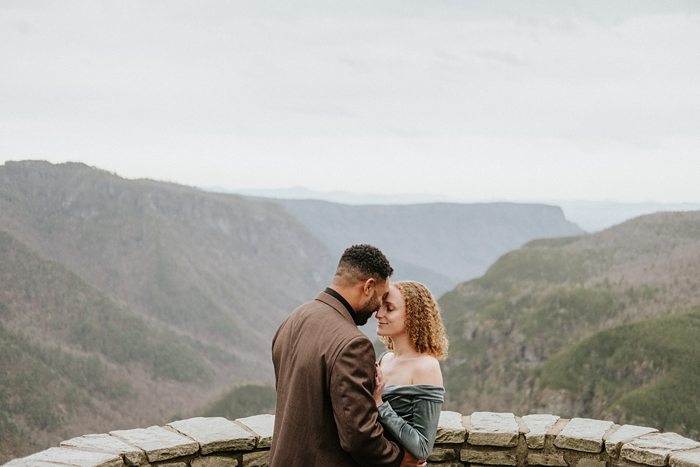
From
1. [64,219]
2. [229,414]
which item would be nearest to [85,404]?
[229,414]

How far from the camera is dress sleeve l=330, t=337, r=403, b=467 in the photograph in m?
3.95

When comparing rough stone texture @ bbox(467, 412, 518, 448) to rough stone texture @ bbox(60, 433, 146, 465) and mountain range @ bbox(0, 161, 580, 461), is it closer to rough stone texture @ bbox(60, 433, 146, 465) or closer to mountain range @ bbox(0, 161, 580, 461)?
rough stone texture @ bbox(60, 433, 146, 465)

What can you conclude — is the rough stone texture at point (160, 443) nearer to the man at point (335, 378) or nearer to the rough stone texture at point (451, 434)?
the man at point (335, 378)

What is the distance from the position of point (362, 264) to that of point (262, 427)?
2.71m

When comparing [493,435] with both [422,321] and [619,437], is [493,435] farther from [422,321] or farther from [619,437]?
[422,321]

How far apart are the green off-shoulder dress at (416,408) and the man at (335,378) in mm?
140

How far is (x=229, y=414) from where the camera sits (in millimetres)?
66750

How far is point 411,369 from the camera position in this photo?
464 cm

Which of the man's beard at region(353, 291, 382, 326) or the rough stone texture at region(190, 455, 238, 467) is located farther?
the rough stone texture at region(190, 455, 238, 467)

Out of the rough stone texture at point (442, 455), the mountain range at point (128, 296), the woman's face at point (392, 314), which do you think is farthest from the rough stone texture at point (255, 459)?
the mountain range at point (128, 296)

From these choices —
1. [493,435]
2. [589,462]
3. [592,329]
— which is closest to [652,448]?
[589,462]

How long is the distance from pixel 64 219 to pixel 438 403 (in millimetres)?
145581

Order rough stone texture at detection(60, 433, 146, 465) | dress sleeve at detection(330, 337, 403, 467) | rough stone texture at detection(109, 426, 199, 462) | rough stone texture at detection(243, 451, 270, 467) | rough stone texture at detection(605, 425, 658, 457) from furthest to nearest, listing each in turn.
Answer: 1. rough stone texture at detection(605, 425, 658, 457)
2. rough stone texture at detection(243, 451, 270, 467)
3. rough stone texture at detection(109, 426, 199, 462)
4. rough stone texture at detection(60, 433, 146, 465)
5. dress sleeve at detection(330, 337, 403, 467)

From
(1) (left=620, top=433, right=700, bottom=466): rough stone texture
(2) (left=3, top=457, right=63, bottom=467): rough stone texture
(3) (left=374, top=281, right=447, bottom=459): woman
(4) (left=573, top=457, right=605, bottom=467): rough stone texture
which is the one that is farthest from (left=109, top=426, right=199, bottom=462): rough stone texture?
(1) (left=620, top=433, right=700, bottom=466): rough stone texture
